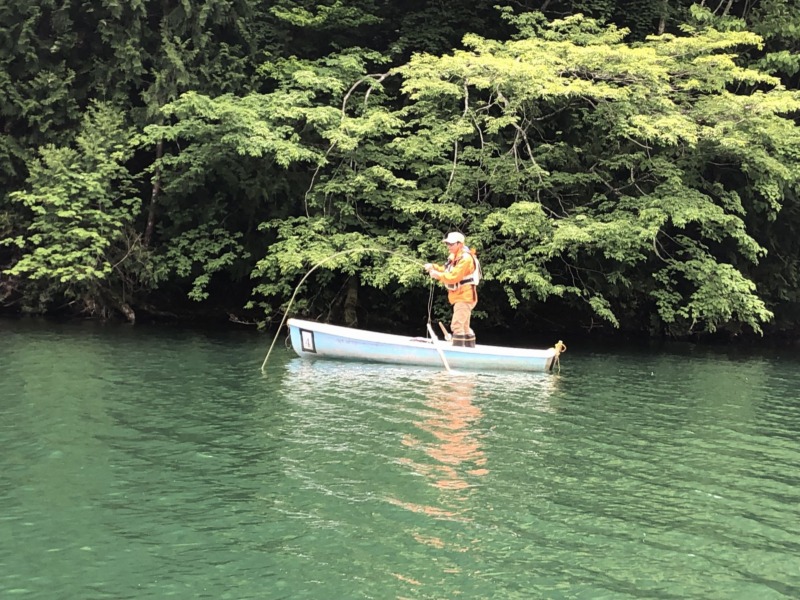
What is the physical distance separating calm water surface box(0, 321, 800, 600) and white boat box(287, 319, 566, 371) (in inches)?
34.1

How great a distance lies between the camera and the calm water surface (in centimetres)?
411

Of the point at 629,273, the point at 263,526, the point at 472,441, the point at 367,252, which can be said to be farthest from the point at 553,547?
the point at 629,273

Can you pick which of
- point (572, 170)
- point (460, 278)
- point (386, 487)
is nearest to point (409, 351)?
point (460, 278)

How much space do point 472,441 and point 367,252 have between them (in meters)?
7.57

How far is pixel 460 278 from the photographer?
36.6ft

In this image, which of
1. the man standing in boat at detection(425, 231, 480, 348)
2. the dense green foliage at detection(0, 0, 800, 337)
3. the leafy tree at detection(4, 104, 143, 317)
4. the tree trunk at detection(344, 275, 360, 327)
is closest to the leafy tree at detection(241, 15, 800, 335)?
the dense green foliage at detection(0, 0, 800, 337)

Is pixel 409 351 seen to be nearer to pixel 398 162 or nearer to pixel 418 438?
pixel 418 438

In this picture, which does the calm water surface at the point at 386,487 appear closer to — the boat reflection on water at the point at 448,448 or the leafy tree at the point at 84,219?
the boat reflection on water at the point at 448,448

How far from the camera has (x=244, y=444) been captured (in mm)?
6609

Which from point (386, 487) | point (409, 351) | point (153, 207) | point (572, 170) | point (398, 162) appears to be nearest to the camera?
point (386, 487)

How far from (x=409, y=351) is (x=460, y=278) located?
4.48ft

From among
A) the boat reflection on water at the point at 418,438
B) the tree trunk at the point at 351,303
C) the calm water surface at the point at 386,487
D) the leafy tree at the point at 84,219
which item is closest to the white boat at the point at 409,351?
the boat reflection on water at the point at 418,438

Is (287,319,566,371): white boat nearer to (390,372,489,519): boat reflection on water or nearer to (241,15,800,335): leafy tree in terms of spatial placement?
(390,372,489,519): boat reflection on water

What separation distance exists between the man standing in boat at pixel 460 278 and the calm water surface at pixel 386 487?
140cm
